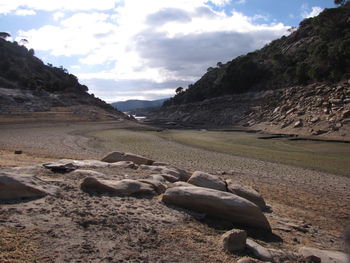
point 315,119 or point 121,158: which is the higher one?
point 315,119

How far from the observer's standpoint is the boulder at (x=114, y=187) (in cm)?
788

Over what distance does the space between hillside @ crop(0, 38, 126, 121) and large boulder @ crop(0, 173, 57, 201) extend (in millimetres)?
40127

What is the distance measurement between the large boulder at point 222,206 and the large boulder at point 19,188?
8.49 ft

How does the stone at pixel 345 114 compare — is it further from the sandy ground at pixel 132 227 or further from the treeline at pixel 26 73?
the treeline at pixel 26 73

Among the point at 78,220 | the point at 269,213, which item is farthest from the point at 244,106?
the point at 78,220

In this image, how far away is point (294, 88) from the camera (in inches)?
2051

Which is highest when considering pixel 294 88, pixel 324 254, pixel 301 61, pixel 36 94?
pixel 301 61

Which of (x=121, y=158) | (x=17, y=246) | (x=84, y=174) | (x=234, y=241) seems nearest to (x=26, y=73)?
(x=121, y=158)

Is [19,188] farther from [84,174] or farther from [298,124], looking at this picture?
[298,124]

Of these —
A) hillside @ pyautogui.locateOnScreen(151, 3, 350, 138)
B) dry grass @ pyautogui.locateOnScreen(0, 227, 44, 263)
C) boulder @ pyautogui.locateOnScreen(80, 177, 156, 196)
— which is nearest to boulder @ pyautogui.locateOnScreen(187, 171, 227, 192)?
boulder @ pyautogui.locateOnScreen(80, 177, 156, 196)

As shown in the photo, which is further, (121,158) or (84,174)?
(121,158)

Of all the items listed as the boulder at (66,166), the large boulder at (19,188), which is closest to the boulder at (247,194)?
the boulder at (66,166)

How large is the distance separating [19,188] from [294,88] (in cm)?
4974

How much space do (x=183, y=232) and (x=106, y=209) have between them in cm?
153
